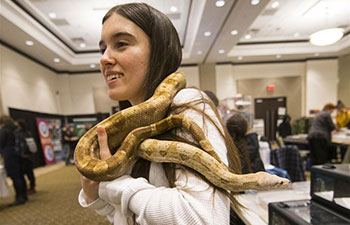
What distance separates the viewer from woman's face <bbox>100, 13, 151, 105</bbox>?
0.59 m

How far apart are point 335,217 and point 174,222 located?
3.07ft

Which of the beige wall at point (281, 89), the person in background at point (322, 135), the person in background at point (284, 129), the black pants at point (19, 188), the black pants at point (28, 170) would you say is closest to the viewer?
the black pants at point (19, 188)

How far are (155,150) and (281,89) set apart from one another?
9520 mm

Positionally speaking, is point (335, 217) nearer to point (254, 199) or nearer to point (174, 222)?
point (254, 199)

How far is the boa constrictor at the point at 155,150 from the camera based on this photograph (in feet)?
1.60

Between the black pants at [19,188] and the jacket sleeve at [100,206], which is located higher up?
the jacket sleeve at [100,206]

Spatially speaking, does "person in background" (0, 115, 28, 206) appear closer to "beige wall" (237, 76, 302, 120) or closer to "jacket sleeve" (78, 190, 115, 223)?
"jacket sleeve" (78, 190, 115, 223)

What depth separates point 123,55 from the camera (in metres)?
0.59

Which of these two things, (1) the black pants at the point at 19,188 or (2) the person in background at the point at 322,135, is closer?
(1) the black pants at the point at 19,188

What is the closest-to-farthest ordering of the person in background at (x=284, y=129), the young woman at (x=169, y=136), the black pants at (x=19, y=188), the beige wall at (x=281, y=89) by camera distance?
the young woman at (x=169, y=136), the black pants at (x=19, y=188), the person in background at (x=284, y=129), the beige wall at (x=281, y=89)

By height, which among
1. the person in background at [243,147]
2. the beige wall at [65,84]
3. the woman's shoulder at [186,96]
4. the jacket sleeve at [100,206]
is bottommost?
the jacket sleeve at [100,206]

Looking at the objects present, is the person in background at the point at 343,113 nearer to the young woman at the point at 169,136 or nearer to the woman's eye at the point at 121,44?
the young woman at the point at 169,136

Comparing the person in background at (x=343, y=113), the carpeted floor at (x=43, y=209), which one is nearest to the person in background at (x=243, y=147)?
the person in background at (x=343, y=113)

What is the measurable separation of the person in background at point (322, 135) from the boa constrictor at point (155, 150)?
159 inches
